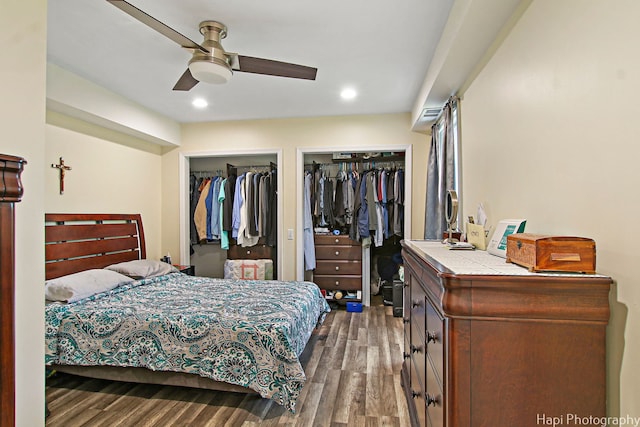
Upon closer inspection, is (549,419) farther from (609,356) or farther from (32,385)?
(32,385)

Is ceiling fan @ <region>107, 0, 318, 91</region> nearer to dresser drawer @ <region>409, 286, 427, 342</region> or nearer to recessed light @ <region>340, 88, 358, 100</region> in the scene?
recessed light @ <region>340, 88, 358, 100</region>

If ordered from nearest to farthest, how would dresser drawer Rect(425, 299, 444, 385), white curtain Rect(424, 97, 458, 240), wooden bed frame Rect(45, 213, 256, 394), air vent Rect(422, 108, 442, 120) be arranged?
1. dresser drawer Rect(425, 299, 444, 385)
2. wooden bed frame Rect(45, 213, 256, 394)
3. white curtain Rect(424, 97, 458, 240)
4. air vent Rect(422, 108, 442, 120)

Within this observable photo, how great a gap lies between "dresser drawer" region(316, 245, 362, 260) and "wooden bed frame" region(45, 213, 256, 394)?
229 cm

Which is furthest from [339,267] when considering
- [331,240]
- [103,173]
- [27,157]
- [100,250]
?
[27,157]

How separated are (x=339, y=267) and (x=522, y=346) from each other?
3.51 m

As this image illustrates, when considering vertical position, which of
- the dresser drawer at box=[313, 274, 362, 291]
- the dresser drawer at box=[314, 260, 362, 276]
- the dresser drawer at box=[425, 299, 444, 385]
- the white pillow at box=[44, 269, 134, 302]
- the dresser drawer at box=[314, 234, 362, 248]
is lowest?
the dresser drawer at box=[313, 274, 362, 291]

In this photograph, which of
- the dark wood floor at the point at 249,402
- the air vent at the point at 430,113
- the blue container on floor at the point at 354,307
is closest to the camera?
the dark wood floor at the point at 249,402

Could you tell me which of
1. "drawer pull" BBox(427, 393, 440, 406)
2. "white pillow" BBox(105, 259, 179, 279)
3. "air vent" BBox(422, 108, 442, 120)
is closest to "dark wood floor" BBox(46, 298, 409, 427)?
"drawer pull" BBox(427, 393, 440, 406)

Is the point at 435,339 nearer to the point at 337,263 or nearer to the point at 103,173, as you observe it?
the point at 337,263

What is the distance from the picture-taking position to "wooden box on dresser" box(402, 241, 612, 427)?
902 millimetres

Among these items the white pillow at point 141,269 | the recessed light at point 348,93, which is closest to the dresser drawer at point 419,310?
the recessed light at point 348,93

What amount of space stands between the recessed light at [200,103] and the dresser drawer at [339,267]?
2.47 m

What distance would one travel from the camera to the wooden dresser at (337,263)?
14.3 ft

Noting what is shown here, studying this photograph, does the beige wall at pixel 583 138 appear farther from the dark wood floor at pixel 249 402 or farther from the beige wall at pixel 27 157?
the beige wall at pixel 27 157
